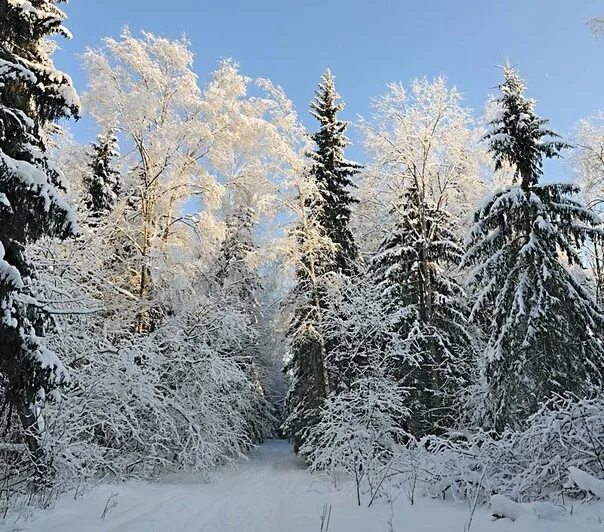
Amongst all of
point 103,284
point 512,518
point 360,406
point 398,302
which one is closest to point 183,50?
point 103,284

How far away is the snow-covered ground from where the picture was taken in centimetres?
489

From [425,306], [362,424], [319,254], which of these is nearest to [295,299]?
[319,254]

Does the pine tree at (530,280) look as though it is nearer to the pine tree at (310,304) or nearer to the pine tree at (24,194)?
the pine tree at (310,304)

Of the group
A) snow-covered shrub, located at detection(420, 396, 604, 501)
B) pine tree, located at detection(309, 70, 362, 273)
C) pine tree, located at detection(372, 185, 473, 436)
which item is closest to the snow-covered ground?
snow-covered shrub, located at detection(420, 396, 604, 501)

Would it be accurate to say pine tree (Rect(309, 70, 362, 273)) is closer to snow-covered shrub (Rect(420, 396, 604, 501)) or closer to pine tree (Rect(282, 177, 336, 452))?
pine tree (Rect(282, 177, 336, 452))

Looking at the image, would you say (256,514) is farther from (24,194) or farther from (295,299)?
(295,299)

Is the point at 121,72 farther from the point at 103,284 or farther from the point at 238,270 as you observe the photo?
the point at 238,270

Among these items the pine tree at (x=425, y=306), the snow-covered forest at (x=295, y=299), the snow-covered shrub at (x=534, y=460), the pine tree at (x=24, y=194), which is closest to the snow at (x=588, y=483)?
the snow-covered forest at (x=295, y=299)

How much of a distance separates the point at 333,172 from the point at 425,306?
6551mm

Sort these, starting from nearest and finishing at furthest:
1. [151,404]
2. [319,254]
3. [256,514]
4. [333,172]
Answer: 1. [256,514]
2. [151,404]
3. [319,254]
4. [333,172]

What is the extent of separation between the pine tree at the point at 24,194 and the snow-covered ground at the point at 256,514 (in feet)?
4.86

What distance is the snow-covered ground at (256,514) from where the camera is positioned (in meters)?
4.89

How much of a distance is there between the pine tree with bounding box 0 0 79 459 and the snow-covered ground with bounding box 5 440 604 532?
1.48m

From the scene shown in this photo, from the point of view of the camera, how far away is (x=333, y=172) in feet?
60.4
